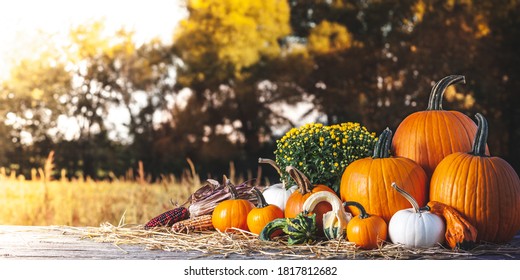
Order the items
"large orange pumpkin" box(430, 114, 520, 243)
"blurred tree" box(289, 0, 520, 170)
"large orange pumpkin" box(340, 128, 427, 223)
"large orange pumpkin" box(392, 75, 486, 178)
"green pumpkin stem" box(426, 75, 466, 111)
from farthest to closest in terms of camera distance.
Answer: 1. "blurred tree" box(289, 0, 520, 170)
2. "green pumpkin stem" box(426, 75, 466, 111)
3. "large orange pumpkin" box(392, 75, 486, 178)
4. "large orange pumpkin" box(340, 128, 427, 223)
5. "large orange pumpkin" box(430, 114, 520, 243)

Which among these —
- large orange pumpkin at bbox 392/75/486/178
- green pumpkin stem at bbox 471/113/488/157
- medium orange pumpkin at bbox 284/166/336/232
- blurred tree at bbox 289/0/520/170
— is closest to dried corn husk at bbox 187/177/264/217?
medium orange pumpkin at bbox 284/166/336/232

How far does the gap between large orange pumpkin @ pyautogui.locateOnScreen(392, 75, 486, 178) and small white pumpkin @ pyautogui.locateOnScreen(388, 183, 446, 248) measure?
51 cm

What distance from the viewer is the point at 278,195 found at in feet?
11.8

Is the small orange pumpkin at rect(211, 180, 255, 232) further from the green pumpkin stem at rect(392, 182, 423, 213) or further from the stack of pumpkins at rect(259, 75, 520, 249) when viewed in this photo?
→ the green pumpkin stem at rect(392, 182, 423, 213)

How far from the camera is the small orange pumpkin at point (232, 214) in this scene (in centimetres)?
342

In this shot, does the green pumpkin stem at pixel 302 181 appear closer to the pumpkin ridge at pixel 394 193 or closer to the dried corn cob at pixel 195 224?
the pumpkin ridge at pixel 394 193

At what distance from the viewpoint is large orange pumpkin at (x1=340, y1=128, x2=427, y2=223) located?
3123 mm

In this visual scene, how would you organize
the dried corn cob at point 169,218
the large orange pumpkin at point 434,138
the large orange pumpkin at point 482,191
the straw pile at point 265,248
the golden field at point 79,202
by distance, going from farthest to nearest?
the golden field at point 79,202
the dried corn cob at point 169,218
the large orange pumpkin at point 434,138
the large orange pumpkin at point 482,191
the straw pile at point 265,248

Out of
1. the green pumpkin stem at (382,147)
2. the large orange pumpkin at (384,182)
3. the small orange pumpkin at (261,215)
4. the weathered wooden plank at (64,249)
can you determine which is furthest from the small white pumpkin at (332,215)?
the weathered wooden plank at (64,249)

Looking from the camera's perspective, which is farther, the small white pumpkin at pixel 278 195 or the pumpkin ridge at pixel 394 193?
the small white pumpkin at pixel 278 195

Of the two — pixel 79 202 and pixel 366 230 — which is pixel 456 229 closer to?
pixel 366 230

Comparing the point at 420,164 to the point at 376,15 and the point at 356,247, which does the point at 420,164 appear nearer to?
the point at 356,247

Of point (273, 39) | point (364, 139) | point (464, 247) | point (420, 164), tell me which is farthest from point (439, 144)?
point (273, 39)

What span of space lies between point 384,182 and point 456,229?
42 centimetres
